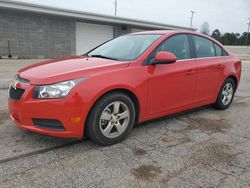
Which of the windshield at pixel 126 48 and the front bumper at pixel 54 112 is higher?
the windshield at pixel 126 48

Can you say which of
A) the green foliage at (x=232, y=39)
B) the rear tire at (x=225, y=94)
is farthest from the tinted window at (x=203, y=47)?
the green foliage at (x=232, y=39)

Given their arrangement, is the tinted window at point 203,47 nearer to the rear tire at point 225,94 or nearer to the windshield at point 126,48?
the rear tire at point 225,94

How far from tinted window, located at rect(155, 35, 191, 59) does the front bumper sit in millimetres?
1762

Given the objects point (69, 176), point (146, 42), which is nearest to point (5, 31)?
point (146, 42)

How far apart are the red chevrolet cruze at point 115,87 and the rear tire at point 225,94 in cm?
44

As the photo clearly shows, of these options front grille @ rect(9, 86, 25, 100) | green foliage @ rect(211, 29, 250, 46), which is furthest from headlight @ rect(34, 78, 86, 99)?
green foliage @ rect(211, 29, 250, 46)

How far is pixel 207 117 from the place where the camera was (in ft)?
16.4

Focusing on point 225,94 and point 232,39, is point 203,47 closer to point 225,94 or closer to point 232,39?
point 225,94

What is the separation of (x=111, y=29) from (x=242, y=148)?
1883cm

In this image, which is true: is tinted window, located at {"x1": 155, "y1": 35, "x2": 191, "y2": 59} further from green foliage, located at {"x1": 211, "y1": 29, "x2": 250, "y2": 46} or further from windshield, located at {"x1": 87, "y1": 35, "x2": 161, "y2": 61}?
green foliage, located at {"x1": 211, "y1": 29, "x2": 250, "y2": 46}

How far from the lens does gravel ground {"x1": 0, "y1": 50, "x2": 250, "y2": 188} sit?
272cm

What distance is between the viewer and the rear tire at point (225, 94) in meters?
5.39

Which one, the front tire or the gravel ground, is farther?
the front tire

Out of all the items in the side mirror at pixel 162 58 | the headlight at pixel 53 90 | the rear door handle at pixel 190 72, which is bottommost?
the headlight at pixel 53 90
